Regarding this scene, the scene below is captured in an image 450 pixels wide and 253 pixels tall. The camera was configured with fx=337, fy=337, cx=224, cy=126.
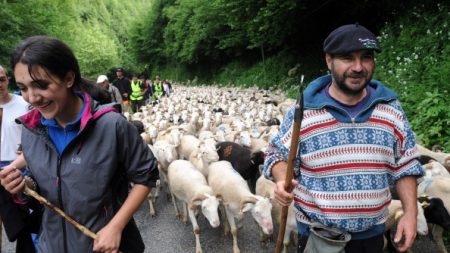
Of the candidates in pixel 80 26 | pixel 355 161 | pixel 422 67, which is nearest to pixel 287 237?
pixel 355 161

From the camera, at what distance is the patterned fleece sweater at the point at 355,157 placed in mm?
1779

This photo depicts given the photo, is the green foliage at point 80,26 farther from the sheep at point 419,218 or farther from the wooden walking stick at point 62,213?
the sheep at point 419,218

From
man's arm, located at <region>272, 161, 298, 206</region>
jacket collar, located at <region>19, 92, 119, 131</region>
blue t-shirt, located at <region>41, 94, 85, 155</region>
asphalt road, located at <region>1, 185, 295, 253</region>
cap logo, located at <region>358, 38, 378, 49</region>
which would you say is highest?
cap logo, located at <region>358, 38, 378, 49</region>

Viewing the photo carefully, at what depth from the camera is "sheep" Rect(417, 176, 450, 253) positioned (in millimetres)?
4086

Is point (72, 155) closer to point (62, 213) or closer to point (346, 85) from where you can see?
point (62, 213)

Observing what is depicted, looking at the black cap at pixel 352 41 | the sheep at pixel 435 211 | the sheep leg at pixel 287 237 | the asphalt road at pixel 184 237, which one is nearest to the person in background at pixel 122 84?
the asphalt road at pixel 184 237

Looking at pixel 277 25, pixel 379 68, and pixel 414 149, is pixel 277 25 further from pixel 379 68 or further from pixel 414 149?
pixel 414 149

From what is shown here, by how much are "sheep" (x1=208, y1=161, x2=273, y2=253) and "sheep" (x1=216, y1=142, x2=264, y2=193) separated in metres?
0.55

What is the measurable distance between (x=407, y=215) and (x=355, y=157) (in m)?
0.42

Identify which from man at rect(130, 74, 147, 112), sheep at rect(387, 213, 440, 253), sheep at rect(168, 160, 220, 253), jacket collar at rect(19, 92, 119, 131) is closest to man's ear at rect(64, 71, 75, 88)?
jacket collar at rect(19, 92, 119, 131)

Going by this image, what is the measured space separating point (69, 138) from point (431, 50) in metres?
A: 9.85

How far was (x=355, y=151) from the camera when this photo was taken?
5.82 feet

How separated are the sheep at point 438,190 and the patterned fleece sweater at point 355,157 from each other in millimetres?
2914

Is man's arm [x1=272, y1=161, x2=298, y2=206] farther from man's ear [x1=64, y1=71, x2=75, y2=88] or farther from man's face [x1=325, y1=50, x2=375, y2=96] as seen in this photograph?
man's ear [x1=64, y1=71, x2=75, y2=88]
